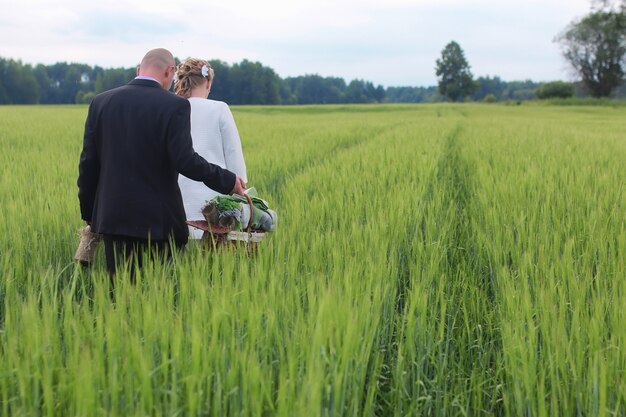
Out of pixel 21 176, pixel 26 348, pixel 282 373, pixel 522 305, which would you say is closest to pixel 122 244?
pixel 26 348

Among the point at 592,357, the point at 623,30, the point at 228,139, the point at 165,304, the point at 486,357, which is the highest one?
the point at 623,30

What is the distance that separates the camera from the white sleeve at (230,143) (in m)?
2.90

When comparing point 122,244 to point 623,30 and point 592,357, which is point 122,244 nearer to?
point 592,357

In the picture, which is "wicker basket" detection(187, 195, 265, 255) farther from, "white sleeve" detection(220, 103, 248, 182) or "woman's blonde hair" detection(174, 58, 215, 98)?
"woman's blonde hair" detection(174, 58, 215, 98)

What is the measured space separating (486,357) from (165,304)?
1.12 m

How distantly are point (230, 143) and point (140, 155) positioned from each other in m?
0.64

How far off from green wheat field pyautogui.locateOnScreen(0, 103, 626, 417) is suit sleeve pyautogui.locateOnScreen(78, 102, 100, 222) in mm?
332

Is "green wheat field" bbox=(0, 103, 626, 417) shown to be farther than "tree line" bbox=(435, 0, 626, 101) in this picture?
No

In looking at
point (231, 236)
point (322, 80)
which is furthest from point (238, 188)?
point (322, 80)

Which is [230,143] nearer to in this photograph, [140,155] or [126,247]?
[140,155]

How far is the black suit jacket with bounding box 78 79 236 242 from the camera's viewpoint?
7.75 ft

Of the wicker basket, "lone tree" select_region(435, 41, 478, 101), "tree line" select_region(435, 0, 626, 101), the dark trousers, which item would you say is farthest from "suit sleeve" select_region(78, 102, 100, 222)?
"lone tree" select_region(435, 41, 478, 101)

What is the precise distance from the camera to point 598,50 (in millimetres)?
→ 49594

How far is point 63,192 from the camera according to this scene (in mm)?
4152
